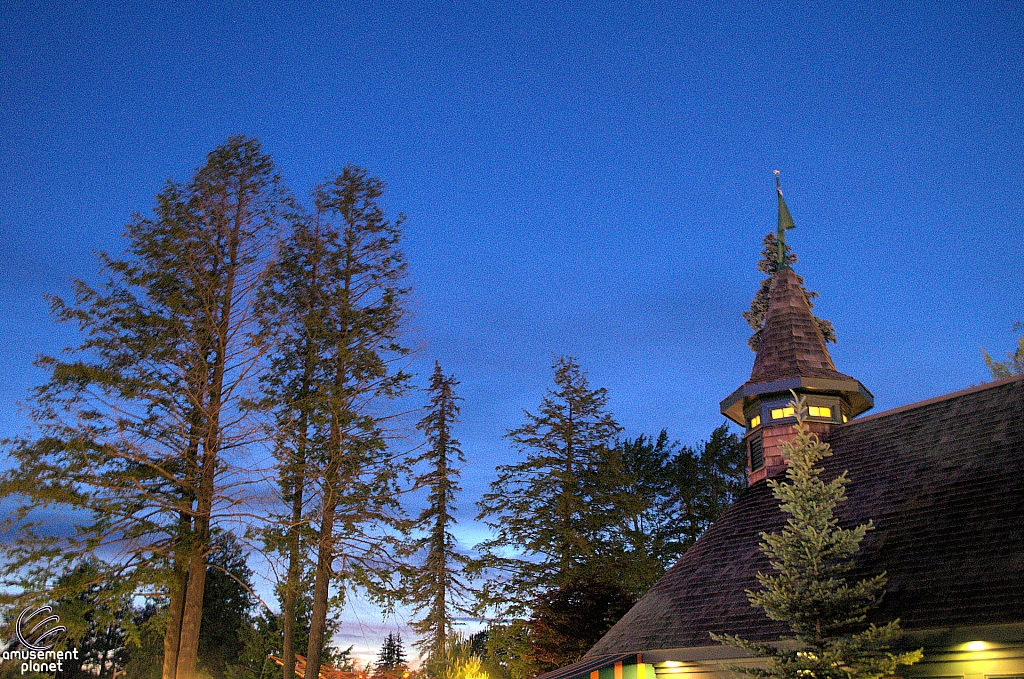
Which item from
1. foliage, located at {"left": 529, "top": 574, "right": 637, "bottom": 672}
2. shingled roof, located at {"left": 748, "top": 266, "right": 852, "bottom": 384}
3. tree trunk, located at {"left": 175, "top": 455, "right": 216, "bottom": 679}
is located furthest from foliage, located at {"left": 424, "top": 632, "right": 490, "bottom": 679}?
shingled roof, located at {"left": 748, "top": 266, "right": 852, "bottom": 384}

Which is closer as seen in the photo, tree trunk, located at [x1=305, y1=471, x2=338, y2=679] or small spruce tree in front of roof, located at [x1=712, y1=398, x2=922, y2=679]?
small spruce tree in front of roof, located at [x1=712, y1=398, x2=922, y2=679]

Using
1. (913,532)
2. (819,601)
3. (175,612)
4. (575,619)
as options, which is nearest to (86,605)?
(175,612)

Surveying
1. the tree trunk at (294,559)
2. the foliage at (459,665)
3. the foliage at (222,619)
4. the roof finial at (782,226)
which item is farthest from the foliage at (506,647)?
the foliage at (222,619)

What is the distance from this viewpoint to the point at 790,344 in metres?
19.0

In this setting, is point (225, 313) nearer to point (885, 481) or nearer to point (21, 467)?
point (21, 467)

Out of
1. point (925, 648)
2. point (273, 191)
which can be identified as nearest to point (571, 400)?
point (273, 191)

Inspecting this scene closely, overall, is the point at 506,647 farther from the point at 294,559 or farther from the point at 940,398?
the point at 940,398

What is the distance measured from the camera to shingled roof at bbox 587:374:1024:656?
991cm

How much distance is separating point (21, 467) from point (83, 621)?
134 inches

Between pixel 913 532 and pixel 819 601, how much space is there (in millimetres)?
2721

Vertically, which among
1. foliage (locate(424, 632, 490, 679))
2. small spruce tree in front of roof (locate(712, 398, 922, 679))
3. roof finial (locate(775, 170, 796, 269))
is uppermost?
roof finial (locate(775, 170, 796, 269))

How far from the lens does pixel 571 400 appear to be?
29219 mm

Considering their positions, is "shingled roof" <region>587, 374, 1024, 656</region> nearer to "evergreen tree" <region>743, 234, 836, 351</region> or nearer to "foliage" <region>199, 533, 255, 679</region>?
"evergreen tree" <region>743, 234, 836, 351</region>

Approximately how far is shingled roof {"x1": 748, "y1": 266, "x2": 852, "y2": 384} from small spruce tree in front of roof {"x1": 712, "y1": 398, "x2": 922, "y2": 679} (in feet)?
27.6
